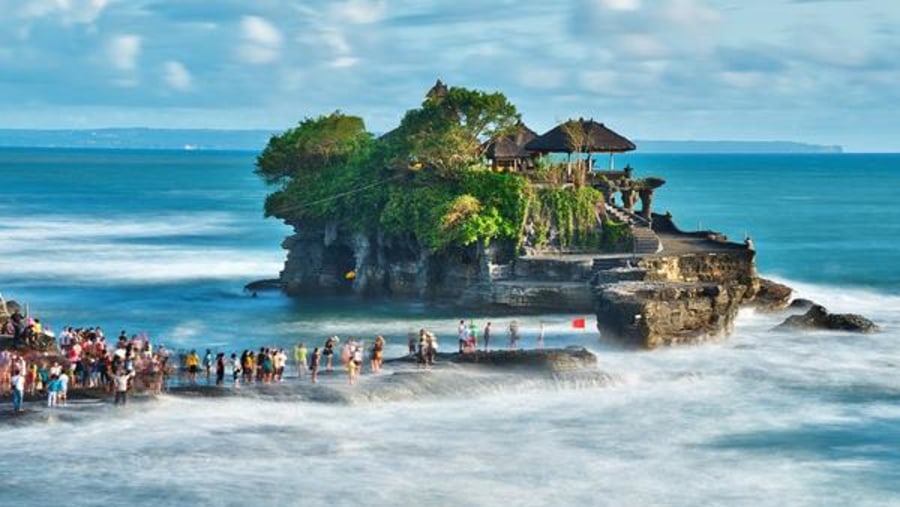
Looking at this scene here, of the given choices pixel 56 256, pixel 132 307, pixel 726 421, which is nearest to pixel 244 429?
pixel 726 421

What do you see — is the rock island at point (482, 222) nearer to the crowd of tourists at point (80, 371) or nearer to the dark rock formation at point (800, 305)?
the dark rock formation at point (800, 305)

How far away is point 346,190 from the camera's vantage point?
2389 inches

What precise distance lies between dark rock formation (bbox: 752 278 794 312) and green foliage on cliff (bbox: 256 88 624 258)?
700 cm

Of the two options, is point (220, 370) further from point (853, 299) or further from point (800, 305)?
point (853, 299)

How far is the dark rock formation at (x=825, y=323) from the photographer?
161 ft

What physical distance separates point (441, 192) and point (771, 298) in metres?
14.4

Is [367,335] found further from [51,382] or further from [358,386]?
[51,382]

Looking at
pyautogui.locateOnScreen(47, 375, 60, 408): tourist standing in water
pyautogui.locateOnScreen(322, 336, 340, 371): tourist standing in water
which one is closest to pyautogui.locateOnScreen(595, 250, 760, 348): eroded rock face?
pyautogui.locateOnScreen(322, 336, 340, 371): tourist standing in water

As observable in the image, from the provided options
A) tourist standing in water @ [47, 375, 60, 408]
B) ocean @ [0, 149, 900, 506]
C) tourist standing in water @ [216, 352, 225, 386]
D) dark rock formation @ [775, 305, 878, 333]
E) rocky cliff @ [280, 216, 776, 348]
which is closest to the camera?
ocean @ [0, 149, 900, 506]

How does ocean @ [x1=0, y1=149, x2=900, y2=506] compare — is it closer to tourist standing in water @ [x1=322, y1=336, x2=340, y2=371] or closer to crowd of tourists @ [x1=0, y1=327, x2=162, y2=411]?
crowd of tourists @ [x1=0, y1=327, x2=162, y2=411]

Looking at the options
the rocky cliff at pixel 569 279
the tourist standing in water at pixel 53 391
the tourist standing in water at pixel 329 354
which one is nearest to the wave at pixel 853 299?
the rocky cliff at pixel 569 279

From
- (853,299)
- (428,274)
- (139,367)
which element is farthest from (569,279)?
(139,367)

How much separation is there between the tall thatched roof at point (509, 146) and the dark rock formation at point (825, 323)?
16463 millimetres

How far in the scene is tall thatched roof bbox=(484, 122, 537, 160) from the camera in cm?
6103
